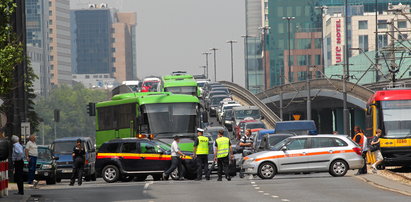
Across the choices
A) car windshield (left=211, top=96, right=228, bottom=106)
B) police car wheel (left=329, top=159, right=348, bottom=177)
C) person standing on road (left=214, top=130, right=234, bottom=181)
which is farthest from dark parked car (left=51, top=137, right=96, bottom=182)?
car windshield (left=211, top=96, right=228, bottom=106)

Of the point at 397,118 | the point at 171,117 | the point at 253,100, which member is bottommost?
the point at 397,118

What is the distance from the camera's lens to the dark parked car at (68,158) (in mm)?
44200

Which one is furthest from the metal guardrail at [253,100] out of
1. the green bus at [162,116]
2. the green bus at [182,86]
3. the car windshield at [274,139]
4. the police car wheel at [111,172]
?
the police car wheel at [111,172]

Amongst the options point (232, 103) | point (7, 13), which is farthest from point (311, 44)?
point (7, 13)

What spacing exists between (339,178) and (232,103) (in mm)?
63113

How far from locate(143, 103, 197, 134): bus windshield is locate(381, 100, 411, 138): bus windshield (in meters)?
7.52

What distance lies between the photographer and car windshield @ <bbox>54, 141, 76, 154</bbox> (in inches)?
1813

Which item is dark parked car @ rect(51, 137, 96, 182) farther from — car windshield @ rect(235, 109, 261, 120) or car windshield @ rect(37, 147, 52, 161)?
car windshield @ rect(235, 109, 261, 120)

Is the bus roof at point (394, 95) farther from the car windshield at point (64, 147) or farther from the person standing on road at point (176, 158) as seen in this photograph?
the car windshield at point (64, 147)

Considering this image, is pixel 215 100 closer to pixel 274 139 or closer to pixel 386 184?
pixel 274 139

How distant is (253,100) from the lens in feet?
388

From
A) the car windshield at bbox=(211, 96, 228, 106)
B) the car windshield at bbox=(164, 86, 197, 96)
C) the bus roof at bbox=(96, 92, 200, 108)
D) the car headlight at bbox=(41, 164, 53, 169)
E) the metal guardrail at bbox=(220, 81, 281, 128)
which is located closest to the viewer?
the car headlight at bbox=(41, 164, 53, 169)

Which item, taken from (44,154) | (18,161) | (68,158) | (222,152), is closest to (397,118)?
(222,152)

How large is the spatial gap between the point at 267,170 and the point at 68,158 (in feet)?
42.1
